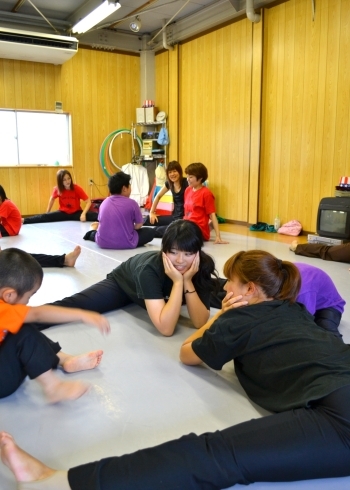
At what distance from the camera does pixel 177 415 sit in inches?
64.3

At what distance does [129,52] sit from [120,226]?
5.32m

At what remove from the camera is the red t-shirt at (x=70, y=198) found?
6879 millimetres

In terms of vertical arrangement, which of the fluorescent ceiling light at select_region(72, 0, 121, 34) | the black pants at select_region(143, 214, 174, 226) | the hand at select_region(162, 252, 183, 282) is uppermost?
the fluorescent ceiling light at select_region(72, 0, 121, 34)

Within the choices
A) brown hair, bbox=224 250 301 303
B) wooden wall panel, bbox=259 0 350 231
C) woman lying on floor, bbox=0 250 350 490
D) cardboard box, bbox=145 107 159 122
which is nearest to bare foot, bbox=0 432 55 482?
woman lying on floor, bbox=0 250 350 490

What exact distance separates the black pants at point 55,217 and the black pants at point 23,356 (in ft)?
17.6

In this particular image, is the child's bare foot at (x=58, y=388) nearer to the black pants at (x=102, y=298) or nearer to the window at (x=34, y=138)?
the black pants at (x=102, y=298)

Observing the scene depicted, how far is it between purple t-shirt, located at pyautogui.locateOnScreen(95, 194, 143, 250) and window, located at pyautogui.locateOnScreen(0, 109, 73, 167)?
3.99 m

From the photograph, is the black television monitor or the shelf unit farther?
the shelf unit

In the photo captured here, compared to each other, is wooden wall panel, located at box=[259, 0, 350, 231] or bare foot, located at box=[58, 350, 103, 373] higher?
wooden wall panel, located at box=[259, 0, 350, 231]

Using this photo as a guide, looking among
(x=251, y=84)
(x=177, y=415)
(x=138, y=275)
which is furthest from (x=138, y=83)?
(x=177, y=415)

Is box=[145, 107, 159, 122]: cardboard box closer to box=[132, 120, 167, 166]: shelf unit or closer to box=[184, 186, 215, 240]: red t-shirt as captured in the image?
box=[132, 120, 167, 166]: shelf unit

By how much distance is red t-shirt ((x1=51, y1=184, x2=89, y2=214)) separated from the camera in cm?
688

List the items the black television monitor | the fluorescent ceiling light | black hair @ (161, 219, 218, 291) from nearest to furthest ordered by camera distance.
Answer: black hair @ (161, 219, 218, 291)
the black television monitor
the fluorescent ceiling light

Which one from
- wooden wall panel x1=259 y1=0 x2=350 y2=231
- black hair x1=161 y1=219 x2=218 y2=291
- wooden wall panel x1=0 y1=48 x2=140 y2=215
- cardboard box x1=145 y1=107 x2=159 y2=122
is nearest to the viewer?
black hair x1=161 y1=219 x2=218 y2=291
